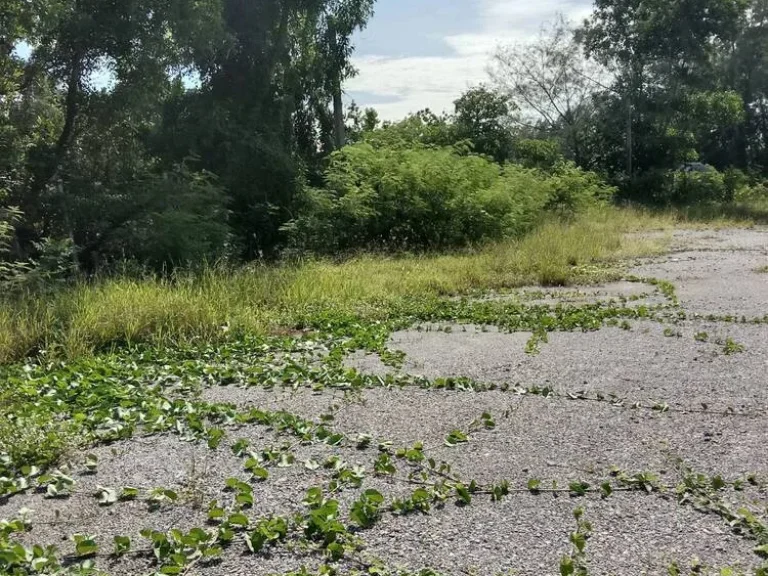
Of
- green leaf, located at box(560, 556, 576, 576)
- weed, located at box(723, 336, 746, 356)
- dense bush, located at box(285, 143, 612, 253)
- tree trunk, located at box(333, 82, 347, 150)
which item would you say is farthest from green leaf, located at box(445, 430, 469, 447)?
tree trunk, located at box(333, 82, 347, 150)

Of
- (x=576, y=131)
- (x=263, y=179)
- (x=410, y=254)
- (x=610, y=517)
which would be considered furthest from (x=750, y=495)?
(x=576, y=131)

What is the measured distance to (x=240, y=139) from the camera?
1482 centimetres

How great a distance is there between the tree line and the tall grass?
2.21 m

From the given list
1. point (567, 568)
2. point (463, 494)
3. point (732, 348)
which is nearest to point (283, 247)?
point (732, 348)

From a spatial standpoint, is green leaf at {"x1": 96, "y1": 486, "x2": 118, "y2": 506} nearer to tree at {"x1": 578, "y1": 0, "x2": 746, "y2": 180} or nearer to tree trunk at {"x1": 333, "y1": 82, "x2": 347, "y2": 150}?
tree trunk at {"x1": 333, "y1": 82, "x2": 347, "y2": 150}

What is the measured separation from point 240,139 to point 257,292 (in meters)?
7.63

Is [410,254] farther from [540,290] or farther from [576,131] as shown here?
[576,131]

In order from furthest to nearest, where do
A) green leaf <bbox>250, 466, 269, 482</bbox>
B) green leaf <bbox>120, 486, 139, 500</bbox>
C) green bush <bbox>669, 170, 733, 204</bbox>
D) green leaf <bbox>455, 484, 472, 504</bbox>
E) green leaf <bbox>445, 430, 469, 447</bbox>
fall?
green bush <bbox>669, 170, 733, 204</bbox> → green leaf <bbox>445, 430, 469, 447</bbox> → green leaf <bbox>250, 466, 269, 482</bbox> → green leaf <bbox>120, 486, 139, 500</bbox> → green leaf <bbox>455, 484, 472, 504</bbox>

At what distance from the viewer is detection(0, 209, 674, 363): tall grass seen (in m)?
6.20

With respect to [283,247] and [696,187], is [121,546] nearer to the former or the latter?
[283,247]

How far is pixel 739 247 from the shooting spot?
45.3 feet

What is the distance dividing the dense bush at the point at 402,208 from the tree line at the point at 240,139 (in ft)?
0.13

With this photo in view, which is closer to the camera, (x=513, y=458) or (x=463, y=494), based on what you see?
(x=463, y=494)

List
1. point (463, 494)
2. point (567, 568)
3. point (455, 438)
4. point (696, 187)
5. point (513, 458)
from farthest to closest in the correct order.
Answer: point (696, 187) < point (455, 438) < point (513, 458) < point (463, 494) < point (567, 568)
